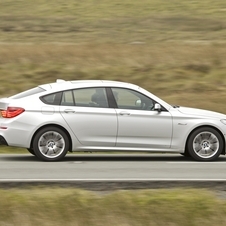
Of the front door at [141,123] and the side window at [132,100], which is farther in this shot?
the side window at [132,100]

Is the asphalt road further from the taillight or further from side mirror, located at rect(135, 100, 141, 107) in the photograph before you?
side mirror, located at rect(135, 100, 141, 107)

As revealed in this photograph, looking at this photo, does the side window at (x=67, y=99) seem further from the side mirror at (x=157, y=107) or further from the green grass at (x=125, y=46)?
the green grass at (x=125, y=46)

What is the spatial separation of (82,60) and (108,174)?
15.4m

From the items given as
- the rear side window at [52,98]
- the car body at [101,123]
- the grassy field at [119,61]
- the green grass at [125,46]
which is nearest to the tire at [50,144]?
the car body at [101,123]

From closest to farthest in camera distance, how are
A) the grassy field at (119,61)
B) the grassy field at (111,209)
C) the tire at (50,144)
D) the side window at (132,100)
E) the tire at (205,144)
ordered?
the grassy field at (111,209), the grassy field at (119,61), the tire at (50,144), the side window at (132,100), the tire at (205,144)

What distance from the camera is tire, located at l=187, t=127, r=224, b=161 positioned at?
44.9ft

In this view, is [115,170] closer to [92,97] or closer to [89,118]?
[89,118]

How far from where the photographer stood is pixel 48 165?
509 inches

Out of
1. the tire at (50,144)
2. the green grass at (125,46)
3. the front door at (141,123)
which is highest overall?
the green grass at (125,46)

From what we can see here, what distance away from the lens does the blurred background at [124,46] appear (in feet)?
80.0

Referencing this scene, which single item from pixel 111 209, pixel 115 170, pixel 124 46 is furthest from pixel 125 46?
pixel 111 209

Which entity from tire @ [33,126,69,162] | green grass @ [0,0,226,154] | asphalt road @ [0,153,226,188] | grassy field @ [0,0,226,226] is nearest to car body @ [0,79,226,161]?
tire @ [33,126,69,162]

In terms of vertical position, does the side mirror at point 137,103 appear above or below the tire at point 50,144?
above

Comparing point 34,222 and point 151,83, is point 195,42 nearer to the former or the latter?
point 151,83
